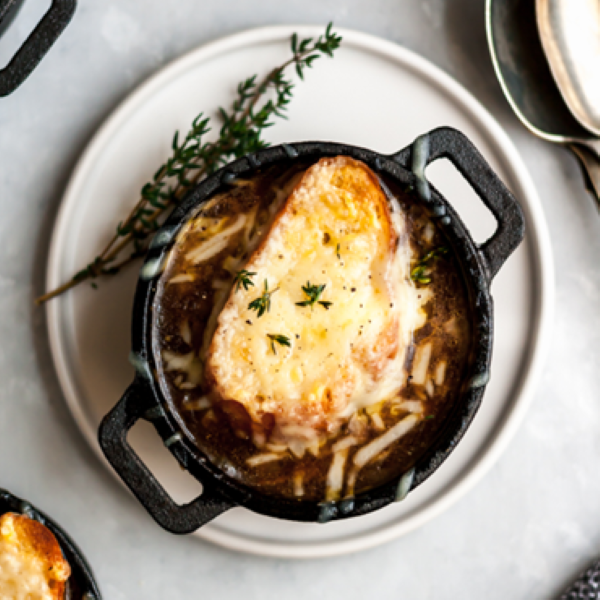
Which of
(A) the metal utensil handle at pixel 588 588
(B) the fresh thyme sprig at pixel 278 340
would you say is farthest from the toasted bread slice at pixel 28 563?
(A) the metal utensil handle at pixel 588 588

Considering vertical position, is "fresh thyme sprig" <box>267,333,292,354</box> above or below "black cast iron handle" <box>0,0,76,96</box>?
below

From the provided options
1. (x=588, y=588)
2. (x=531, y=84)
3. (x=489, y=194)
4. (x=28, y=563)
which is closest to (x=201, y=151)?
(x=489, y=194)

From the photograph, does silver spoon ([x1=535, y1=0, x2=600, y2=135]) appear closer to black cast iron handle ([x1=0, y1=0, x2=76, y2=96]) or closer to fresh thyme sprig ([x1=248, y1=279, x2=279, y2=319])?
fresh thyme sprig ([x1=248, y1=279, x2=279, y2=319])

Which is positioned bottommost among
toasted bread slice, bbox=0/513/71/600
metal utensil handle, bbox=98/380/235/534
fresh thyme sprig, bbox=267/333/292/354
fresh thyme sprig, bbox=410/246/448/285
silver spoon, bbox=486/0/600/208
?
toasted bread slice, bbox=0/513/71/600

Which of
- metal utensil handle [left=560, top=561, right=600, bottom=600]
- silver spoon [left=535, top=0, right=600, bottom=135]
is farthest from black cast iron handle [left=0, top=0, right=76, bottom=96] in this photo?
metal utensil handle [left=560, top=561, right=600, bottom=600]

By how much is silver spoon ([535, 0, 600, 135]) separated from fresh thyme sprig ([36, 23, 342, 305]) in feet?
1.83

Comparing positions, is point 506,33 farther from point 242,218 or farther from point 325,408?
point 325,408

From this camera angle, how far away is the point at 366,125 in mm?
1799

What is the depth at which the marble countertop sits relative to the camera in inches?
70.9

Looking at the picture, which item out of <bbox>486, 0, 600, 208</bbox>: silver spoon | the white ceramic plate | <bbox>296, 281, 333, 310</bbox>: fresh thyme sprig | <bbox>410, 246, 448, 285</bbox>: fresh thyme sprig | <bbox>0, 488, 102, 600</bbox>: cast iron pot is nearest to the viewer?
<bbox>296, 281, 333, 310</bbox>: fresh thyme sprig

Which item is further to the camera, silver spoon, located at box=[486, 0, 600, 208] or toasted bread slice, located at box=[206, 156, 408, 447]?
silver spoon, located at box=[486, 0, 600, 208]

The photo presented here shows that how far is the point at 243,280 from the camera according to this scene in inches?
55.7

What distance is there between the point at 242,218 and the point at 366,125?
0.47 meters

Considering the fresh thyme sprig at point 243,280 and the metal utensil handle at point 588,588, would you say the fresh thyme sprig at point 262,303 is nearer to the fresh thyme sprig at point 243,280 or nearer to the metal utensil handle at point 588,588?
the fresh thyme sprig at point 243,280
